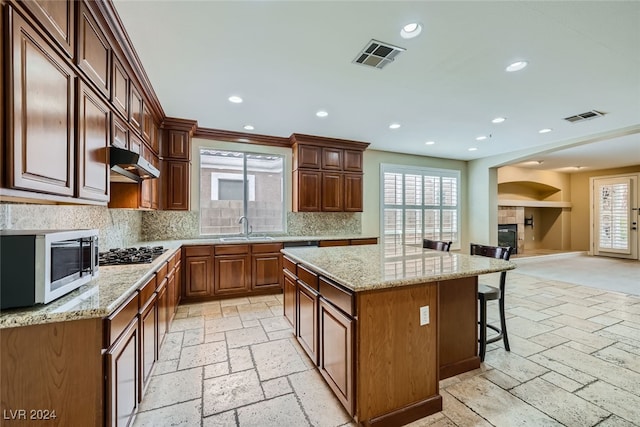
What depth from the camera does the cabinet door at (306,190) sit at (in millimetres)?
4855

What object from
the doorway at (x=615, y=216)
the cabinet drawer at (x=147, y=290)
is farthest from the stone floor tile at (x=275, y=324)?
the doorway at (x=615, y=216)

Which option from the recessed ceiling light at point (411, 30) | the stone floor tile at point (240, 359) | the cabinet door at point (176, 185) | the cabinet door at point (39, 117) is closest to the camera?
the cabinet door at point (39, 117)

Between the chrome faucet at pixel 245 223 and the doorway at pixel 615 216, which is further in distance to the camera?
the doorway at pixel 615 216

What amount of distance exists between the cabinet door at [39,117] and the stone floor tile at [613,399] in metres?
3.53

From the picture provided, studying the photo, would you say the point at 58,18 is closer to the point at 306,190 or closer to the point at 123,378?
the point at 123,378

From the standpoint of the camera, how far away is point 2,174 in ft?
3.56

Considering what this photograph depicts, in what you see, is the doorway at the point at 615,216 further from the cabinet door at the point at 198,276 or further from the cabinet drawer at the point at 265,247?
the cabinet door at the point at 198,276

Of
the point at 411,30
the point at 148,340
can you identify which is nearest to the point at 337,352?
the point at 148,340

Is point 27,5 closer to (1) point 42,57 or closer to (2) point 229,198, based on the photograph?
(1) point 42,57

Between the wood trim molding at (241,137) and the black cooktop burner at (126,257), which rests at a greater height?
the wood trim molding at (241,137)

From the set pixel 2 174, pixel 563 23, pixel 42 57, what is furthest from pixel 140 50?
pixel 563 23

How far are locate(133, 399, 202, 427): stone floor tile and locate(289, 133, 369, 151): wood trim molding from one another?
389 centimetres

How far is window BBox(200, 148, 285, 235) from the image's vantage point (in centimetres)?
475

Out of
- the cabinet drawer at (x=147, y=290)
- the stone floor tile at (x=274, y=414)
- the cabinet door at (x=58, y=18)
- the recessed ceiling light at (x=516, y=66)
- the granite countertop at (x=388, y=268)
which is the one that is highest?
the recessed ceiling light at (x=516, y=66)
